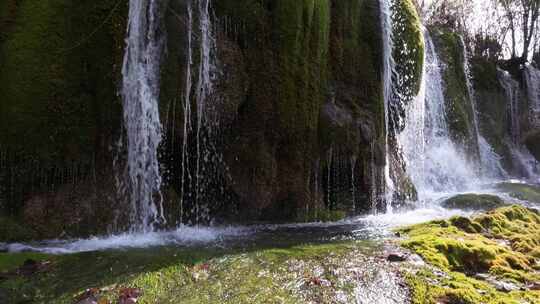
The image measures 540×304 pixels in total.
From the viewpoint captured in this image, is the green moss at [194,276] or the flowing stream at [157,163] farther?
the flowing stream at [157,163]

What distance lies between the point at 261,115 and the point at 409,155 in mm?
7206

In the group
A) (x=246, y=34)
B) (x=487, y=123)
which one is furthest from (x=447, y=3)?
(x=246, y=34)

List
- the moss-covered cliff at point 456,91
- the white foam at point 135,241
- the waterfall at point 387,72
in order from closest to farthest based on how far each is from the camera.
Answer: the white foam at point 135,241 < the waterfall at point 387,72 < the moss-covered cliff at point 456,91

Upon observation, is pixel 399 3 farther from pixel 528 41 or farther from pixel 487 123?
pixel 528 41

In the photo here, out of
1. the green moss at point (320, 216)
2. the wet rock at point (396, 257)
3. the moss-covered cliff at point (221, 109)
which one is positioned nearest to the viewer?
the wet rock at point (396, 257)

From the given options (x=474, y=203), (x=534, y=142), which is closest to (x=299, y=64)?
(x=474, y=203)

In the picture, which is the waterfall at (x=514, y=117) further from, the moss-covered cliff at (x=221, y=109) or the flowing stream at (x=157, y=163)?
the flowing stream at (x=157, y=163)

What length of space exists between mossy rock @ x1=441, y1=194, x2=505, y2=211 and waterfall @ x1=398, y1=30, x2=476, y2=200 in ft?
6.51

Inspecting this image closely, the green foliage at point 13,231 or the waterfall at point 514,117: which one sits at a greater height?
the waterfall at point 514,117

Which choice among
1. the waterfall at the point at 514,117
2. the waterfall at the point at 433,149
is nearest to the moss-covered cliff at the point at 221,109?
the waterfall at the point at 433,149

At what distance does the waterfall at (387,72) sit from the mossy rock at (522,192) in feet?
17.1

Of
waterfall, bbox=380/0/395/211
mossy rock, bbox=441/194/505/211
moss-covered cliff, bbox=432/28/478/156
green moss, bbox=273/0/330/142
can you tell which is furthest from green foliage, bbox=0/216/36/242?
moss-covered cliff, bbox=432/28/478/156

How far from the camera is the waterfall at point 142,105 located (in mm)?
7812

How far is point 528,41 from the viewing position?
25.9 meters
